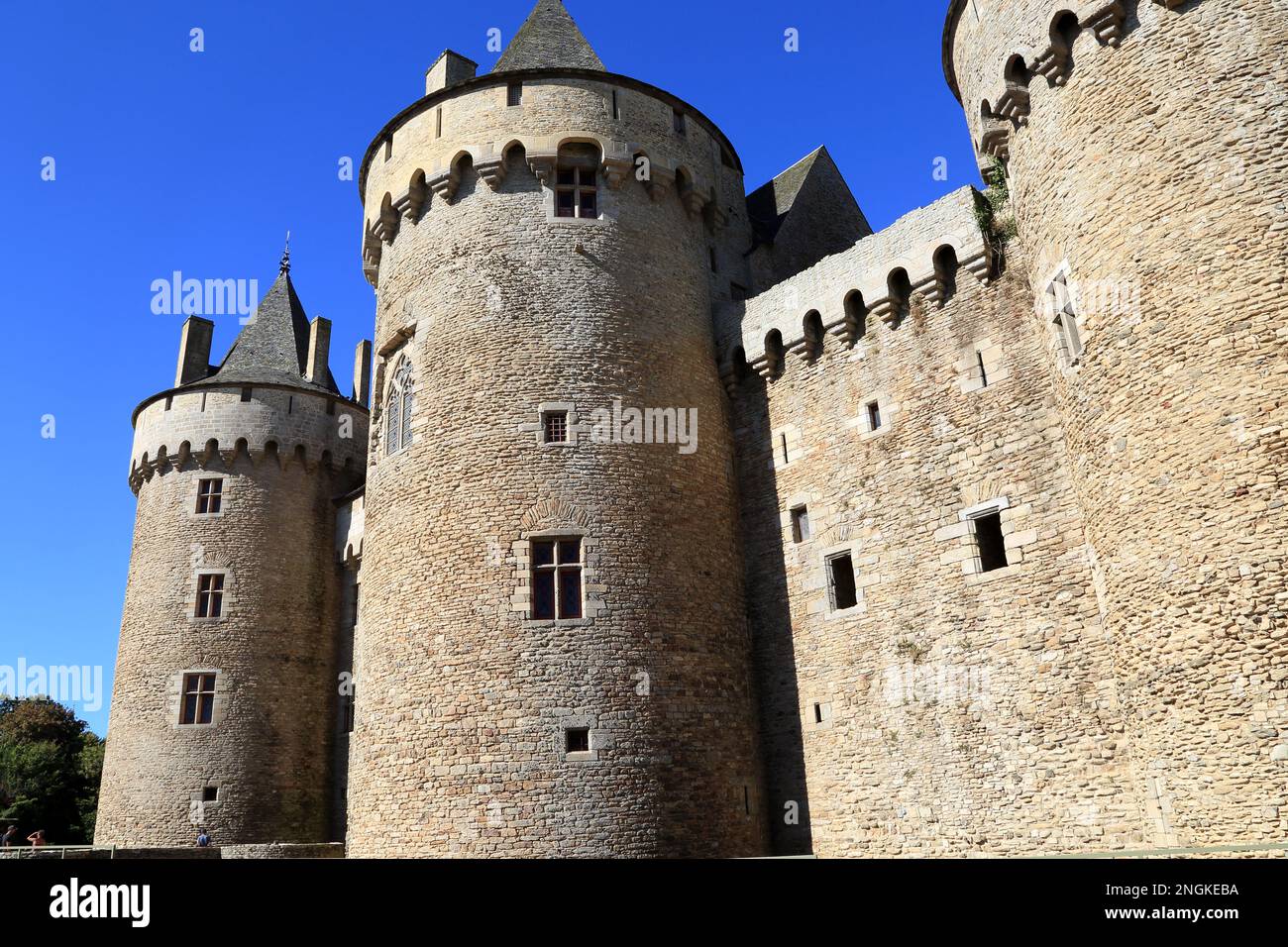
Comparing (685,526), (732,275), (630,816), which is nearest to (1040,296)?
(685,526)

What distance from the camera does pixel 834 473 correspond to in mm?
17453

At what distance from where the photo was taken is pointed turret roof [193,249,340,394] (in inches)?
1153

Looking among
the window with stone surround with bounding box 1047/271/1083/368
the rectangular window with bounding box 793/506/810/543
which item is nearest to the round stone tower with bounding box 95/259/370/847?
the rectangular window with bounding box 793/506/810/543

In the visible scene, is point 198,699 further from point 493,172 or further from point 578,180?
Answer: point 578,180

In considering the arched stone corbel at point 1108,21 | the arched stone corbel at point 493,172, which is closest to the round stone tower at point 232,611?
the arched stone corbel at point 493,172

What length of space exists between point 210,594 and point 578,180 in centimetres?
1596

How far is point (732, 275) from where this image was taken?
21.8 m

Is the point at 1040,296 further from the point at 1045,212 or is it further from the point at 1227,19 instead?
the point at 1227,19

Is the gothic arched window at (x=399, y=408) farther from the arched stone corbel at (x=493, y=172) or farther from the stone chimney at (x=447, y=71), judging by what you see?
the stone chimney at (x=447, y=71)

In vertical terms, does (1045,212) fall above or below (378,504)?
above

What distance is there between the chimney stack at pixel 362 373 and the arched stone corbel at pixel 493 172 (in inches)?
550

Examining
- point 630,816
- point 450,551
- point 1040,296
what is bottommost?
point 630,816
